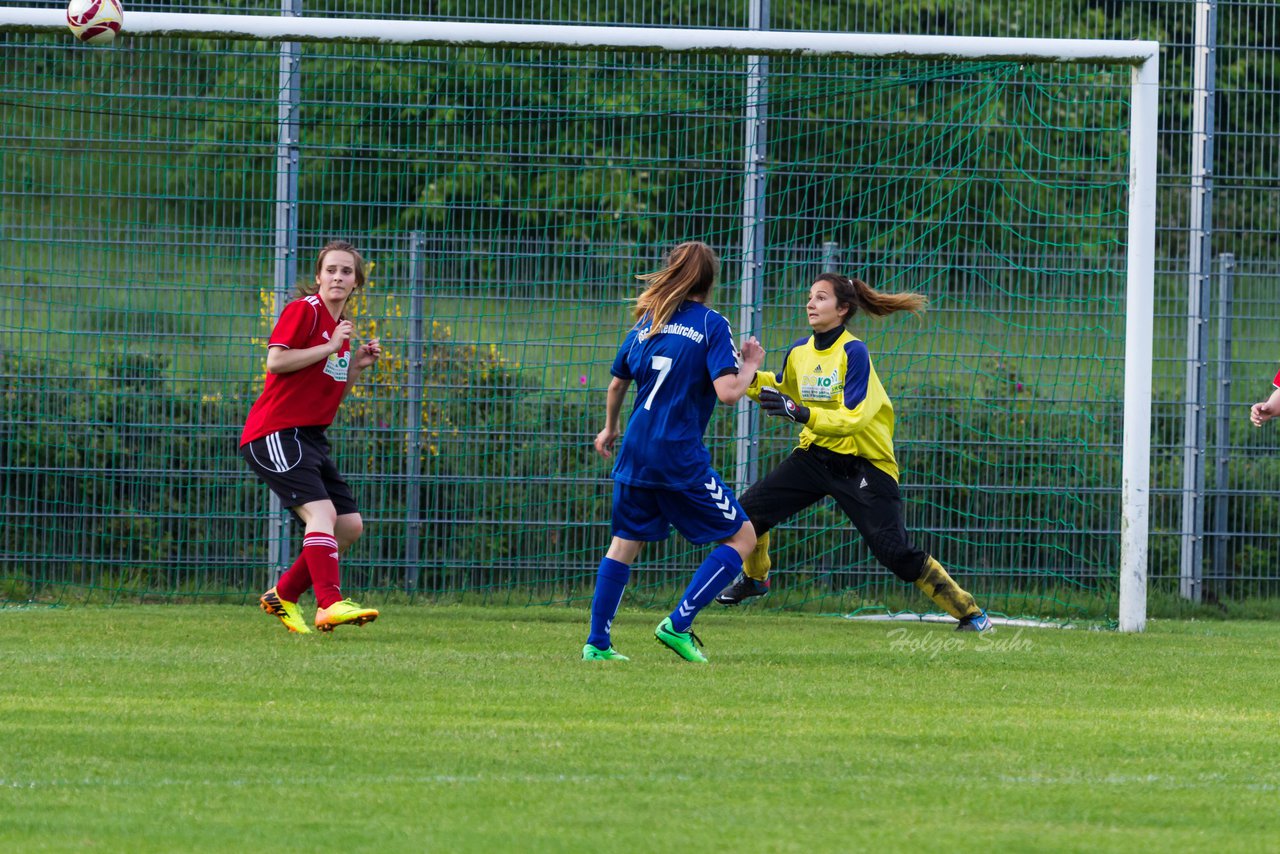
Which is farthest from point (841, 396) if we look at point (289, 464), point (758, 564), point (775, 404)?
point (289, 464)

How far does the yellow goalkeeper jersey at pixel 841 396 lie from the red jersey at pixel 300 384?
2.11m

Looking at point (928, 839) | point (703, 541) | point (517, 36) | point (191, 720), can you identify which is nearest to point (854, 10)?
point (517, 36)

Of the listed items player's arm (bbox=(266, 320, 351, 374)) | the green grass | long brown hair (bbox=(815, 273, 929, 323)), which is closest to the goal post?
long brown hair (bbox=(815, 273, 929, 323))

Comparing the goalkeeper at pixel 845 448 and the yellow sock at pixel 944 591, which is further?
the yellow sock at pixel 944 591

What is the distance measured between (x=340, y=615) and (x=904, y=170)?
5.38m

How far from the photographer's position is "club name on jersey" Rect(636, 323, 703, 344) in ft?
22.5

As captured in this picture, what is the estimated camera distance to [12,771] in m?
4.46

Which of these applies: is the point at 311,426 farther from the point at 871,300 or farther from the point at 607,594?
the point at 871,300

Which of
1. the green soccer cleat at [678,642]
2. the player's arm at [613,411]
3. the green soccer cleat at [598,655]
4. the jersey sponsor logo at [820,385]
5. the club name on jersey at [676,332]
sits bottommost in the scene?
the green soccer cleat at [598,655]

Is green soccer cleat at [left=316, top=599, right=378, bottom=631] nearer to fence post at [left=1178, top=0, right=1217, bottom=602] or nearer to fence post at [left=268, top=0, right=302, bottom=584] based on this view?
fence post at [left=268, top=0, right=302, bottom=584]

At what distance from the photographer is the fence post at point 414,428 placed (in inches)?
405

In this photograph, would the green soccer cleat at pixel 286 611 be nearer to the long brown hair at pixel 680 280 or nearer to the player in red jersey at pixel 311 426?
the player in red jersey at pixel 311 426

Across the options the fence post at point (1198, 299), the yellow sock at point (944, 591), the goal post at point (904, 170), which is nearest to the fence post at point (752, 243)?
the goal post at point (904, 170)

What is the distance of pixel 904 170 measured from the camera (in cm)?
1092
